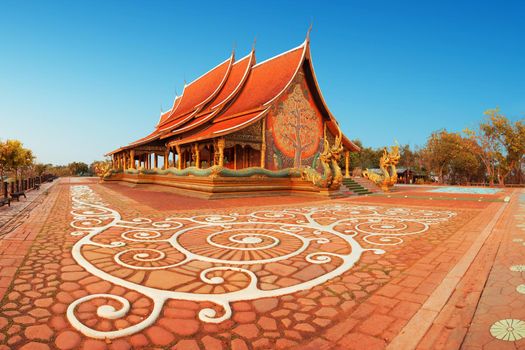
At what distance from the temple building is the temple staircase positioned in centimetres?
191

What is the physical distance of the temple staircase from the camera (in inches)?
587

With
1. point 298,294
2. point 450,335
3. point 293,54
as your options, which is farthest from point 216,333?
point 293,54

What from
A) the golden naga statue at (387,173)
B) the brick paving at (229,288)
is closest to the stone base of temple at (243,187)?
the golden naga statue at (387,173)

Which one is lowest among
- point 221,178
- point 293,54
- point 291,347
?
point 291,347

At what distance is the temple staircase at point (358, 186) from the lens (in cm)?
1490

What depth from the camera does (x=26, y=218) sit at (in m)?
6.24

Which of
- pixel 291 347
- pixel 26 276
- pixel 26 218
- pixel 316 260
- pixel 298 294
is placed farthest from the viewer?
pixel 26 218

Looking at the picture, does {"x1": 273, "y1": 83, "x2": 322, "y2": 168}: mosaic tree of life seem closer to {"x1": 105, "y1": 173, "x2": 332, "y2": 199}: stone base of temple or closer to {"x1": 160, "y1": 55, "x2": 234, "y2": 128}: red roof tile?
{"x1": 105, "y1": 173, "x2": 332, "y2": 199}: stone base of temple

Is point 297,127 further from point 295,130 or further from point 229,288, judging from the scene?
point 229,288

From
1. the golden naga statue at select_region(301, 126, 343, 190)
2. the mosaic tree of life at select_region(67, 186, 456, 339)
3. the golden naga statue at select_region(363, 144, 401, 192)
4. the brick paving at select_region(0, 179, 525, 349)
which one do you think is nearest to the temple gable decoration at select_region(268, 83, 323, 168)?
the golden naga statue at select_region(301, 126, 343, 190)

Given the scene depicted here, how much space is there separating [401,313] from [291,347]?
0.92 meters

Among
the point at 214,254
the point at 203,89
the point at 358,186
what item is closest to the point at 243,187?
the point at 358,186

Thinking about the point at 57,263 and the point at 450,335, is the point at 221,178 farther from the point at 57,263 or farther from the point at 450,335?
the point at 450,335

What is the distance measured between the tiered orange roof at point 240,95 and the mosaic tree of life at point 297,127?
2.94ft
